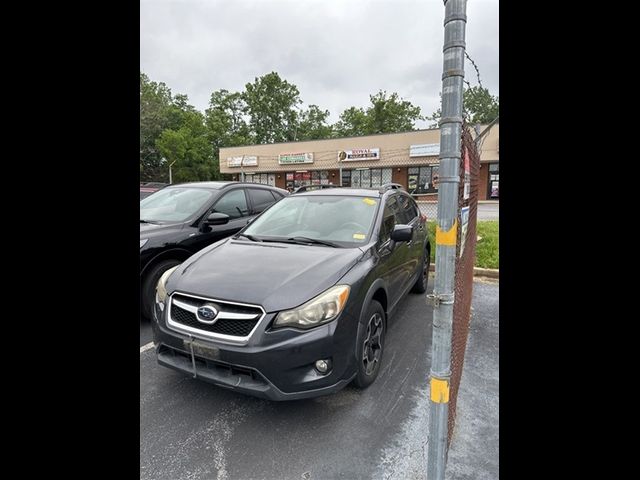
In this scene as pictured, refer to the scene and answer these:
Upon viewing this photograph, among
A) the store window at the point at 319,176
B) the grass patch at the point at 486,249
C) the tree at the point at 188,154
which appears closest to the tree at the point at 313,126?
the tree at the point at 188,154

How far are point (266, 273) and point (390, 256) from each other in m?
1.35

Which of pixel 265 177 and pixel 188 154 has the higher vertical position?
pixel 188 154

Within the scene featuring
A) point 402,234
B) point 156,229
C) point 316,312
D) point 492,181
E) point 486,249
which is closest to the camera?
point 316,312

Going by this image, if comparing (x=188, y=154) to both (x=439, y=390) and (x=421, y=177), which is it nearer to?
(x=421, y=177)

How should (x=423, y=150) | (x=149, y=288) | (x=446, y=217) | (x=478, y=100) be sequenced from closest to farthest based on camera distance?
(x=446, y=217), (x=478, y=100), (x=149, y=288), (x=423, y=150)

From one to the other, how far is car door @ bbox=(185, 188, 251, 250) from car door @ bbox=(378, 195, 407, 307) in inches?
96.7

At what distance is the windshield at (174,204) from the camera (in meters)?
4.98

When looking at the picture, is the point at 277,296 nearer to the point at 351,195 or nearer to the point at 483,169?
the point at 351,195

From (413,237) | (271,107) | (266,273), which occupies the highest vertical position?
(271,107)

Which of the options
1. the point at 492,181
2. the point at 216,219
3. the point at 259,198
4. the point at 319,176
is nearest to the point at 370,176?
the point at 319,176

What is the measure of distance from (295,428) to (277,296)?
95cm

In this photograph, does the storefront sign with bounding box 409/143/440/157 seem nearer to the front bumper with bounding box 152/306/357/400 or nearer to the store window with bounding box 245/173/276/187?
the store window with bounding box 245/173/276/187

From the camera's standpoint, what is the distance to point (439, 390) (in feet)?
5.36

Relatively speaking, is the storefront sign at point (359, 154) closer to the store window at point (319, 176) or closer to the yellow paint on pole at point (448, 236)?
the store window at point (319, 176)
